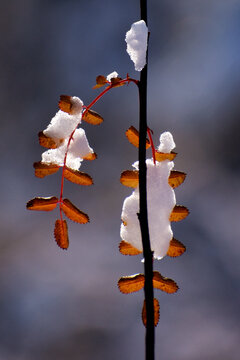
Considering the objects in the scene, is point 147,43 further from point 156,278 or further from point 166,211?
point 156,278

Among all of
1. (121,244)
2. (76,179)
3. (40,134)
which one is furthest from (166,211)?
(40,134)

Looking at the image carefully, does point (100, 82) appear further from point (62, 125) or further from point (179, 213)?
point (179, 213)

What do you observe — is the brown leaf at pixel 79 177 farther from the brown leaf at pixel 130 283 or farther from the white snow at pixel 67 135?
the brown leaf at pixel 130 283

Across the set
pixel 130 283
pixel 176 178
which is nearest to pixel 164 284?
pixel 130 283

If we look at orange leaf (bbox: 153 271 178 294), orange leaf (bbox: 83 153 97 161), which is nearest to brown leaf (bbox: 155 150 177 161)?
orange leaf (bbox: 83 153 97 161)

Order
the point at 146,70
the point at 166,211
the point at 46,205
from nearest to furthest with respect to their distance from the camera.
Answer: the point at 146,70
the point at 166,211
the point at 46,205
